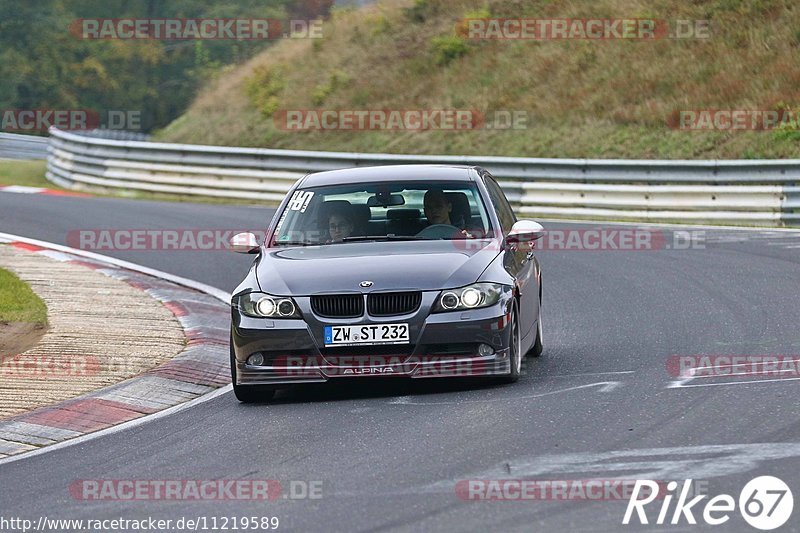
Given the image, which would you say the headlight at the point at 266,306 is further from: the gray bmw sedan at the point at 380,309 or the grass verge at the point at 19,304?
the grass verge at the point at 19,304

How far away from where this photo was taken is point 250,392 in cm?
937

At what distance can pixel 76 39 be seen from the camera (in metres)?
65.9

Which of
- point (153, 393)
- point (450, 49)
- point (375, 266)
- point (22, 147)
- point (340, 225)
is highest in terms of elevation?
point (450, 49)

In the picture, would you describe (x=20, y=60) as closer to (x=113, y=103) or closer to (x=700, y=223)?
(x=113, y=103)

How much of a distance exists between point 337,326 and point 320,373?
1.06 ft

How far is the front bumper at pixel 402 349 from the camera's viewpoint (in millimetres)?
8953

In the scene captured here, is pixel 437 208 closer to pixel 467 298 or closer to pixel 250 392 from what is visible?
pixel 467 298

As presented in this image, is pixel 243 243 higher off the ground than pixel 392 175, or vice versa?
pixel 392 175

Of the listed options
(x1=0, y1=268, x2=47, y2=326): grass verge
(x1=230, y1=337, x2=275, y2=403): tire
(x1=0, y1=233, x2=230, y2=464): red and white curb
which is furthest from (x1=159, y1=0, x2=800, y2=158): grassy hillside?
(x1=230, y1=337, x2=275, y2=403): tire

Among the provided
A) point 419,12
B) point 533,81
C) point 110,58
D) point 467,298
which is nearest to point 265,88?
point 419,12

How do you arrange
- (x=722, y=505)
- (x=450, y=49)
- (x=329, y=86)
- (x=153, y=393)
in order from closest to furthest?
(x=722, y=505) < (x=153, y=393) < (x=450, y=49) < (x=329, y=86)

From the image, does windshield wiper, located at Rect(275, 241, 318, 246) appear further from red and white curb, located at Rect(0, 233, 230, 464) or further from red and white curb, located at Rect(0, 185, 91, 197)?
red and white curb, located at Rect(0, 185, 91, 197)

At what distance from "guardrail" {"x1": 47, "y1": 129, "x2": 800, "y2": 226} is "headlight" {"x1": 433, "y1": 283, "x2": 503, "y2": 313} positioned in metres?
12.8

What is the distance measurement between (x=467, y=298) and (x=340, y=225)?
1.50 metres
